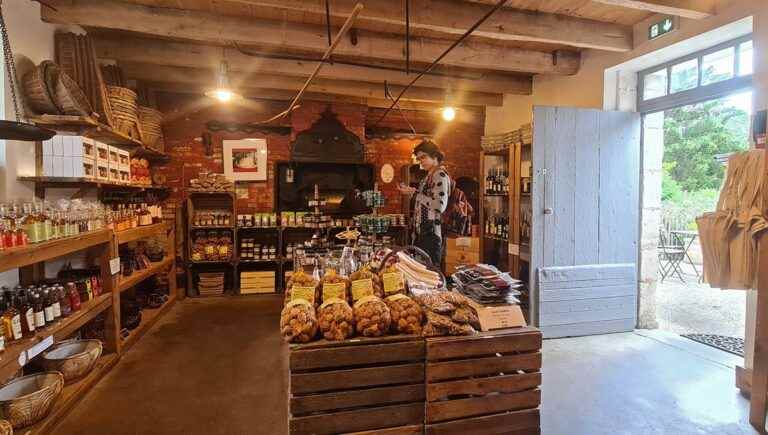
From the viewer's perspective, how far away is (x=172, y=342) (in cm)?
386

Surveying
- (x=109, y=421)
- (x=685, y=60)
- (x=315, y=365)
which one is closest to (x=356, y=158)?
(x=685, y=60)

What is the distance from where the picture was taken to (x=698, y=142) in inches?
208

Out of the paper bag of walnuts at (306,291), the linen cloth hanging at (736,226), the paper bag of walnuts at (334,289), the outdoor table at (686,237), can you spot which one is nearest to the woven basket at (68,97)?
the paper bag of walnuts at (306,291)

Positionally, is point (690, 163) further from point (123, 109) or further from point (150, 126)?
point (150, 126)

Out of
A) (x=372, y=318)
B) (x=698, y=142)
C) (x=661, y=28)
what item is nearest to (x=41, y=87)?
(x=372, y=318)

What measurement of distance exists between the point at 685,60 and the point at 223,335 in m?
5.20

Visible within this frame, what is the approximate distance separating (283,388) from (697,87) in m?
4.31

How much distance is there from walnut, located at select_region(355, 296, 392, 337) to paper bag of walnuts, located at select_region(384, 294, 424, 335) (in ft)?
0.13

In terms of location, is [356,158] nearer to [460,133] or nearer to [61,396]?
[460,133]

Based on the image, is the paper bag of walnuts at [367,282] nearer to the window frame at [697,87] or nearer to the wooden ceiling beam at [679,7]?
the wooden ceiling beam at [679,7]

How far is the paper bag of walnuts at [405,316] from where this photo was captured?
66.4 inches

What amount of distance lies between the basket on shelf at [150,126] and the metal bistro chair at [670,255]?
7.51 metres

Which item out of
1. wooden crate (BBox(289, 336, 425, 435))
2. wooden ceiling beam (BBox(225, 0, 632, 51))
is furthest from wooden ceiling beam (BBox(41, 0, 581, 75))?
wooden crate (BBox(289, 336, 425, 435))

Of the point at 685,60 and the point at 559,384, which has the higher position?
the point at 685,60
